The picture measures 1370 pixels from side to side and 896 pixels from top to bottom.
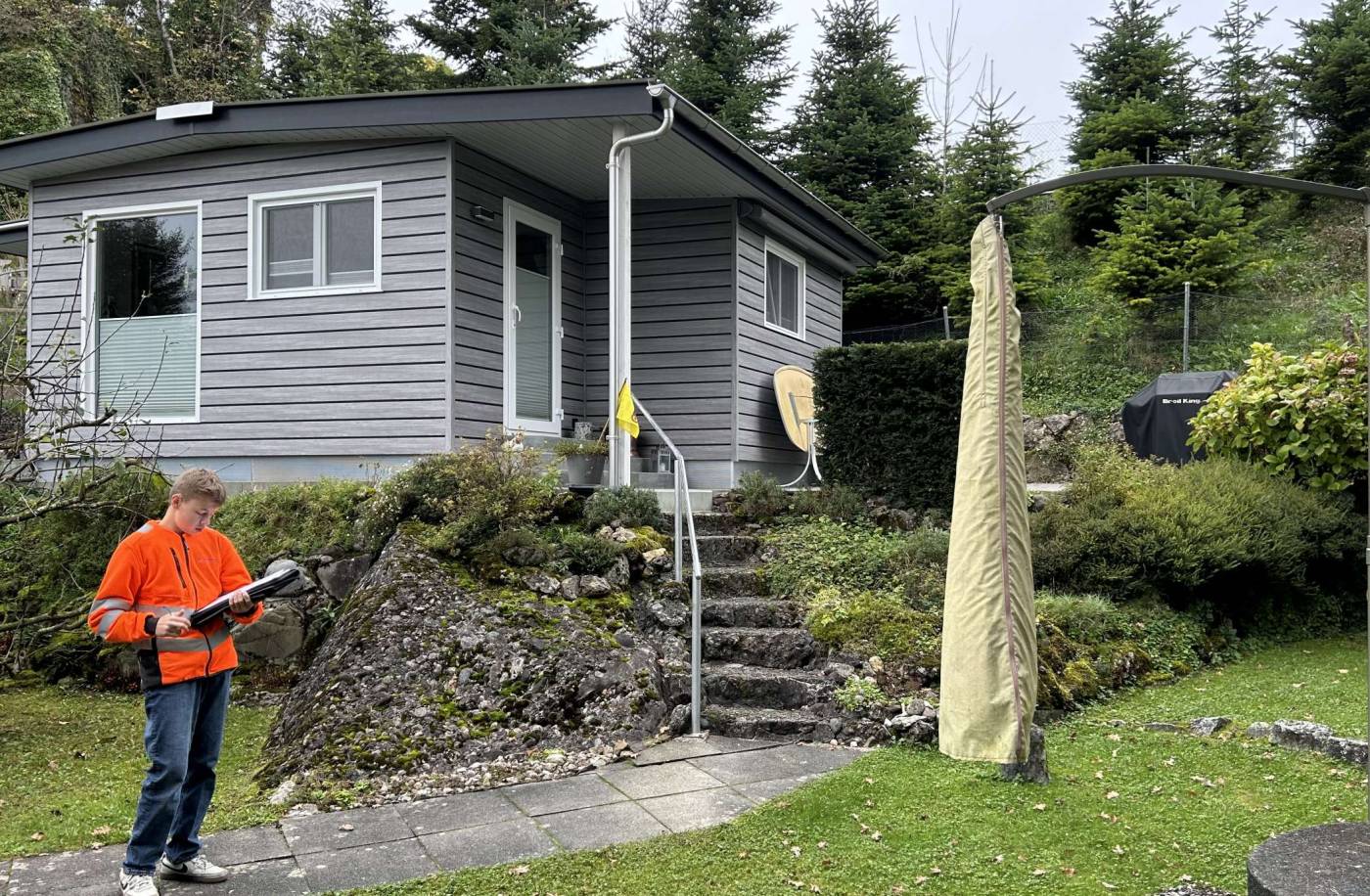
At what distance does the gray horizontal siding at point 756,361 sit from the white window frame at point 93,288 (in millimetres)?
5066

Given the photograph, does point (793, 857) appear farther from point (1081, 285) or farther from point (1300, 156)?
point (1300, 156)

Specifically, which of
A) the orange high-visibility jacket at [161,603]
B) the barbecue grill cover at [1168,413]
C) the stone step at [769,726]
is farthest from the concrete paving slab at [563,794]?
the barbecue grill cover at [1168,413]

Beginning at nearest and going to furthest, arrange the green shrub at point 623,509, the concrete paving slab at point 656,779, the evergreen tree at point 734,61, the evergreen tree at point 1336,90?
1. the concrete paving slab at point 656,779
2. the green shrub at point 623,509
3. the evergreen tree at point 1336,90
4. the evergreen tree at point 734,61

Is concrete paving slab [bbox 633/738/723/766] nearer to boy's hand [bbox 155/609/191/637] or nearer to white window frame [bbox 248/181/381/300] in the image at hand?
boy's hand [bbox 155/609/191/637]

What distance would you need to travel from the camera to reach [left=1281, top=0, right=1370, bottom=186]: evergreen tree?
1838 centimetres

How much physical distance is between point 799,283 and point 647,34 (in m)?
15.2

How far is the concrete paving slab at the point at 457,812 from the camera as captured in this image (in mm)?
4426

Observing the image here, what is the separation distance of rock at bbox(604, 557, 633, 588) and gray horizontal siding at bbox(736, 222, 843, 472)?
11.3ft

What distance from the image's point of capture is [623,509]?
7648 millimetres

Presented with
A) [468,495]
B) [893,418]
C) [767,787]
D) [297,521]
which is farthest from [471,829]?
[893,418]

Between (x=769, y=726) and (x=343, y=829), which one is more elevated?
(x=769, y=726)

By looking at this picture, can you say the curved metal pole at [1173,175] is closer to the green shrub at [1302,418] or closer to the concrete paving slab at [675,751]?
the concrete paving slab at [675,751]

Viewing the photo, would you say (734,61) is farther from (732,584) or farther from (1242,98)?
(732,584)

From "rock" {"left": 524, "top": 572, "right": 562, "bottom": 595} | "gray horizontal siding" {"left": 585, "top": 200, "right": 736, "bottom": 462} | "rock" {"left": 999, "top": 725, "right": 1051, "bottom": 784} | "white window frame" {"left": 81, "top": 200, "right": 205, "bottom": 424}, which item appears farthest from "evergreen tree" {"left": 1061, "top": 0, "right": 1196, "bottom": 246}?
"rock" {"left": 999, "top": 725, "right": 1051, "bottom": 784}
